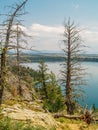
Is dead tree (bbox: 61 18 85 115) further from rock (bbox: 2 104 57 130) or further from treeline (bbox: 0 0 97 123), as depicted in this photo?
rock (bbox: 2 104 57 130)

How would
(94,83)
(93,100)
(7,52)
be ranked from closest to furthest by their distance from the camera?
(7,52) < (93,100) < (94,83)

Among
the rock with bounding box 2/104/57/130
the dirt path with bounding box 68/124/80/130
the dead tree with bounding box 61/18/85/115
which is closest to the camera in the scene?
the rock with bounding box 2/104/57/130

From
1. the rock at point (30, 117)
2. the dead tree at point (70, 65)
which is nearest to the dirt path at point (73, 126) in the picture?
the rock at point (30, 117)

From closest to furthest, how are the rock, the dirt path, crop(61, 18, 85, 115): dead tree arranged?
the rock
the dirt path
crop(61, 18, 85, 115): dead tree

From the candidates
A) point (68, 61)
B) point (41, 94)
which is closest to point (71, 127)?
point (68, 61)

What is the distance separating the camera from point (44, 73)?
162ft

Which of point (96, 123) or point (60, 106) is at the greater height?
point (96, 123)

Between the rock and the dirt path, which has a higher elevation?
the rock

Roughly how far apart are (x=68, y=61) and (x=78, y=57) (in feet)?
4.53

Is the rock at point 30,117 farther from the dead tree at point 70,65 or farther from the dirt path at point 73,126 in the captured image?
the dead tree at point 70,65

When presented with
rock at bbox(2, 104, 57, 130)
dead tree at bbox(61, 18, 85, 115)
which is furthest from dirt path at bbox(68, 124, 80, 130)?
dead tree at bbox(61, 18, 85, 115)

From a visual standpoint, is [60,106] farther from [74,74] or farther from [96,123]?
[96,123]

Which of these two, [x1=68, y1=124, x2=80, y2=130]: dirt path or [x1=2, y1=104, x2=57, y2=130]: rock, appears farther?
[x1=68, y1=124, x2=80, y2=130]: dirt path

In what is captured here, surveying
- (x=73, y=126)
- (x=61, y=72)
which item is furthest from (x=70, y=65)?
(x=73, y=126)
